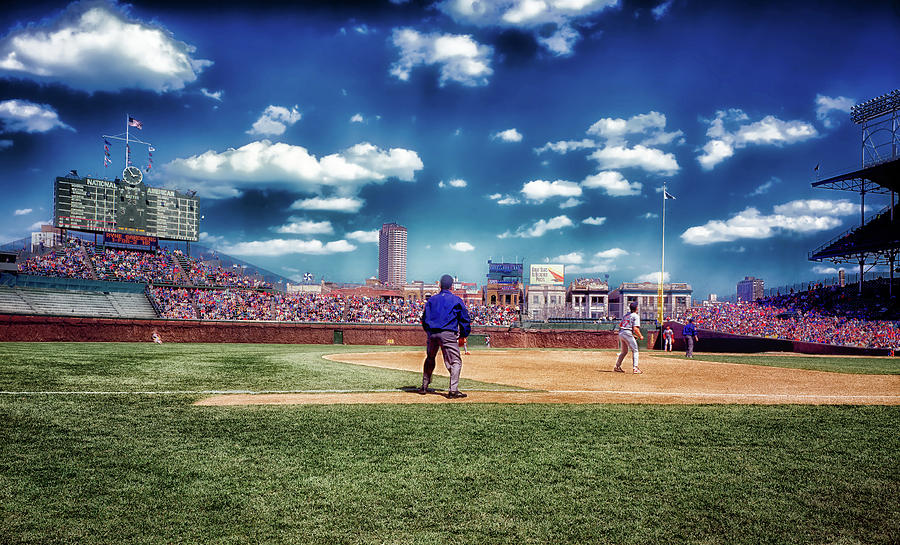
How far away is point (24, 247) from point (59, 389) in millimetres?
42794

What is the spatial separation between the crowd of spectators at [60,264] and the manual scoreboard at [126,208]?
3.10 metres

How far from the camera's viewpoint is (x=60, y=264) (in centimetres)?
4184

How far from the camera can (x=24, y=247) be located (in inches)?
1624

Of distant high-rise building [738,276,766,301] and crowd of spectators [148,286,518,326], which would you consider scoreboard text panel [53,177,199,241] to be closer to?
crowd of spectators [148,286,518,326]

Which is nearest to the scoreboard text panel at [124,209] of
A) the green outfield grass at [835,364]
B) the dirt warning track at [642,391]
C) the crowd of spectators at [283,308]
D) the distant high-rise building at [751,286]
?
the crowd of spectators at [283,308]

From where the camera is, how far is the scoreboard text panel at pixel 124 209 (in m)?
45.4

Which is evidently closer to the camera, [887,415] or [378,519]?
[378,519]

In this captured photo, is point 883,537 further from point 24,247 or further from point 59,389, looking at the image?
point 24,247

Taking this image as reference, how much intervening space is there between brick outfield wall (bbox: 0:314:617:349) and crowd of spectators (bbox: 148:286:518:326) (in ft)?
24.4

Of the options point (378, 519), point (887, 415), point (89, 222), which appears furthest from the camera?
point (89, 222)

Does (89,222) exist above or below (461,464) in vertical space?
above

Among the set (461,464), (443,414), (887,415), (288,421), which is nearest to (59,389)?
(288,421)

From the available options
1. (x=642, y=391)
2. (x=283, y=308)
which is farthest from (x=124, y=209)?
(x=642, y=391)

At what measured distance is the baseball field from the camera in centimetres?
319
